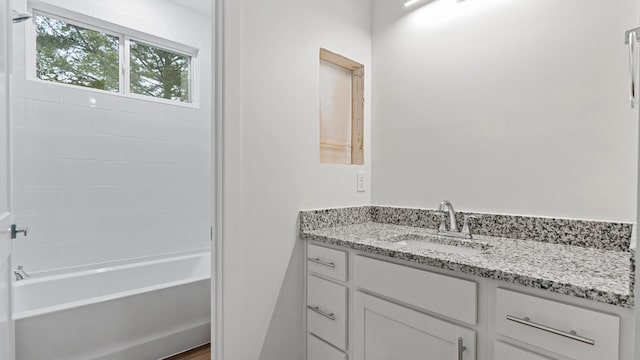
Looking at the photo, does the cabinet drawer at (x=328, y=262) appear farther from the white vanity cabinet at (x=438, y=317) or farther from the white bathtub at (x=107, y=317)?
the white bathtub at (x=107, y=317)

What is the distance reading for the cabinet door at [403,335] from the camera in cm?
105

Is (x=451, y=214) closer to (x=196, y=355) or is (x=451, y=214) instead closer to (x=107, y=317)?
(x=196, y=355)

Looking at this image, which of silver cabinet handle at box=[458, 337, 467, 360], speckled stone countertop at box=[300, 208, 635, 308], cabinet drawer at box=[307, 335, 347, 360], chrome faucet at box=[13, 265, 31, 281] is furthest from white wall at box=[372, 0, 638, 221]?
chrome faucet at box=[13, 265, 31, 281]

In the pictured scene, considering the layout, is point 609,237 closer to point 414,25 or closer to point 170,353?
point 414,25

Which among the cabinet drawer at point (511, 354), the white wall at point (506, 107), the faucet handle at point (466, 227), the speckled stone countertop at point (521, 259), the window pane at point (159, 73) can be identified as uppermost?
the window pane at point (159, 73)

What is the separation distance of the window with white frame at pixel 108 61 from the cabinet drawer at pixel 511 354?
9.70 ft

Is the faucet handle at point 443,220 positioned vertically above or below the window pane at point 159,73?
below

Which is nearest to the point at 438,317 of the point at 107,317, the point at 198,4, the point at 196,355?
the point at 196,355

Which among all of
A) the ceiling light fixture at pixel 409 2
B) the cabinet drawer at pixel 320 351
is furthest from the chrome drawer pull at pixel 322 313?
the ceiling light fixture at pixel 409 2

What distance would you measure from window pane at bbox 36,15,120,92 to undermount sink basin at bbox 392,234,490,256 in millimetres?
2531

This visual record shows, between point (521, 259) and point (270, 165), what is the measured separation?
3.59 feet

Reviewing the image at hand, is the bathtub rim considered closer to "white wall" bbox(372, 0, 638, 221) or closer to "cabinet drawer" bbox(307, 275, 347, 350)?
"cabinet drawer" bbox(307, 275, 347, 350)

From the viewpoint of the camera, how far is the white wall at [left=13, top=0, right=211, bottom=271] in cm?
221

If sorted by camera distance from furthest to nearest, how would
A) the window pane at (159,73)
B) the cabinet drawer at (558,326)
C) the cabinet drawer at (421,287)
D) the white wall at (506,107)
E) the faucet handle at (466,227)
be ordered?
the window pane at (159,73)
the faucet handle at (466,227)
the white wall at (506,107)
the cabinet drawer at (421,287)
the cabinet drawer at (558,326)
